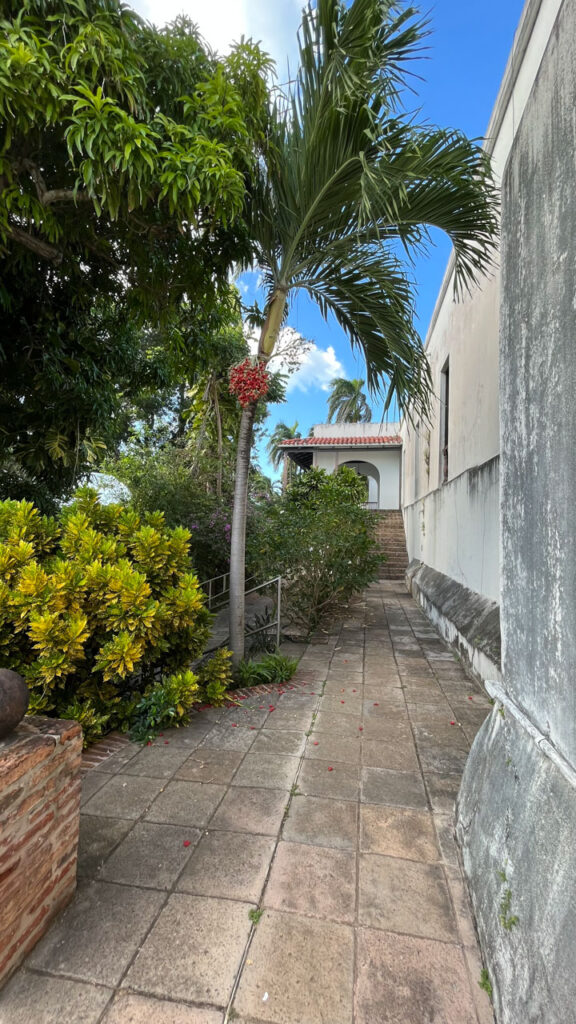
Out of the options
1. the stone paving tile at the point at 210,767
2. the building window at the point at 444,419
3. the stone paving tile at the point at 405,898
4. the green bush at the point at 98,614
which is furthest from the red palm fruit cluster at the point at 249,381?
the building window at the point at 444,419

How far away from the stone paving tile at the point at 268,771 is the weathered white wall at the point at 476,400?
2.57 meters

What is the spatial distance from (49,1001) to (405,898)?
4.01 feet

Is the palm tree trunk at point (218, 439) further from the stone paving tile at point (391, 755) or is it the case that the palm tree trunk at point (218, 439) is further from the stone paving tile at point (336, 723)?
the stone paving tile at point (391, 755)

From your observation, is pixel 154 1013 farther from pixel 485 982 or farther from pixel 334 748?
pixel 334 748

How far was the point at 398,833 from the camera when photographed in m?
2.11

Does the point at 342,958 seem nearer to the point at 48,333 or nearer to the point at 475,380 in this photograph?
the point at 475,380

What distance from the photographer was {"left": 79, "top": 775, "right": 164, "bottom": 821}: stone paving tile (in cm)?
224

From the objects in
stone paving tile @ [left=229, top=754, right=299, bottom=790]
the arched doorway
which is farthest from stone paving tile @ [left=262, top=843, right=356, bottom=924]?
the arched doorway

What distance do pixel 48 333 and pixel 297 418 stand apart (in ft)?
74.0

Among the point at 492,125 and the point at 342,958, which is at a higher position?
the point at 492,125

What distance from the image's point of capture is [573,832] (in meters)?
1.16

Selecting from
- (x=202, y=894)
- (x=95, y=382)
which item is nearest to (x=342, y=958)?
(x=202, y=894)

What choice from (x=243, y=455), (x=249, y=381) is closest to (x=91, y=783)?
(x=243, y=455)

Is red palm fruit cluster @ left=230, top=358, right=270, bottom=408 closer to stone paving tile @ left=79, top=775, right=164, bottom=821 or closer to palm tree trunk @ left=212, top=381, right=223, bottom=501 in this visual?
stone paving tile @ left=79, top=775, right=164, bottom=821
